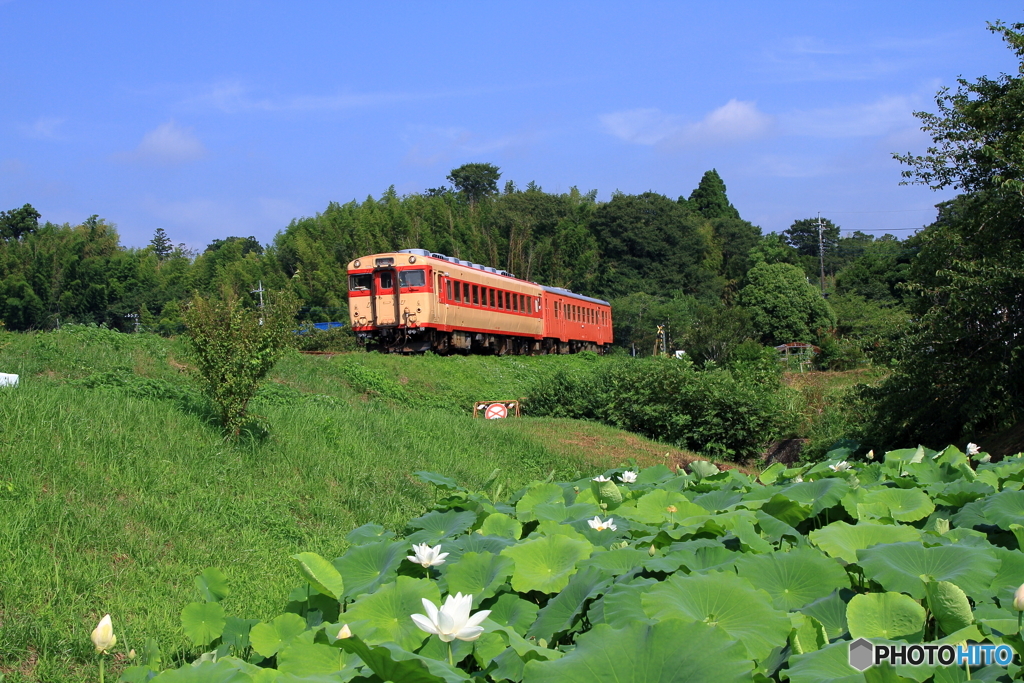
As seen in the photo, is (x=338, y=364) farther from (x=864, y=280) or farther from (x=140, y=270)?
(x=864, y=280)

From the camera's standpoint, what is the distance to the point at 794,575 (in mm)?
2146

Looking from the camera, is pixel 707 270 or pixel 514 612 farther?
pixel 707 270

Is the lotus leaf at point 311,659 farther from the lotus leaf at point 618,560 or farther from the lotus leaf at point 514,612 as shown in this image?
the lotus leaf at point 618,560

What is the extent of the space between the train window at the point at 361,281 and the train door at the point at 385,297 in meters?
0.24

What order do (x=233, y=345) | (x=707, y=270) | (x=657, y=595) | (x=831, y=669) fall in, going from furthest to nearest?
(x=707, y=270), (x=233, y=345), (x=657, y=595), (x=831, y=669)

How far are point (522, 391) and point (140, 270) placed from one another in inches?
1076

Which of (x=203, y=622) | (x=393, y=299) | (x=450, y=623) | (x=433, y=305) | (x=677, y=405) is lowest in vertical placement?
(x=677, y=405)

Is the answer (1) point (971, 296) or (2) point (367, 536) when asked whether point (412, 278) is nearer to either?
(1) point (971, 296)

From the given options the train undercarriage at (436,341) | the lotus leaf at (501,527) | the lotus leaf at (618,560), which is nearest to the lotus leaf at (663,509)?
the lotus leaf at (501,527)

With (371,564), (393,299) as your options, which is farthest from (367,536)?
(393,299)

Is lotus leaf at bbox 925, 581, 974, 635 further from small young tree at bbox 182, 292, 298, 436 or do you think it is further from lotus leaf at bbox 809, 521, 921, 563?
small young tree at bbox 182, 292, 298, 436

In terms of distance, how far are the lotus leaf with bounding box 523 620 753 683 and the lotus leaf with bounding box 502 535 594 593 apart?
0.83 meters

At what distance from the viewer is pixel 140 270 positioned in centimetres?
4081

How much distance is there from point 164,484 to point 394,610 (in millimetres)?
4763
